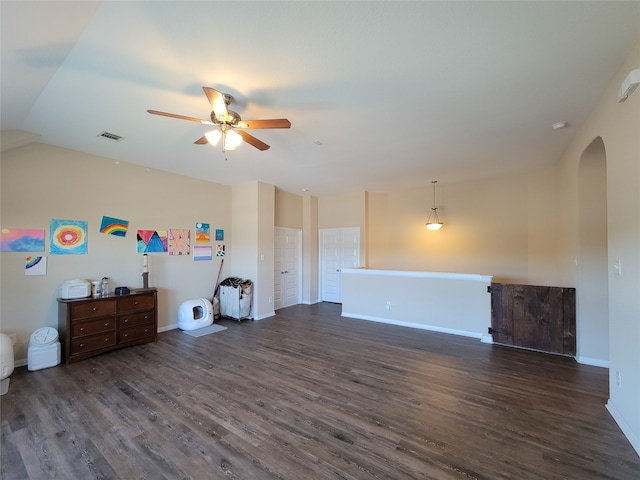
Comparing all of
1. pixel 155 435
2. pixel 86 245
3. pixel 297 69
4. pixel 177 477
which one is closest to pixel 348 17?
pixel 297 69

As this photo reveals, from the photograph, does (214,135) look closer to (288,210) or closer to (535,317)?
(288,210)

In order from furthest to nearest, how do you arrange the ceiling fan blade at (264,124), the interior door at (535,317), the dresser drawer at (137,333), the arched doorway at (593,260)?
the dresser drawer at (137,333)
the interior door at (535,317)
the arched doorway at (593,260)
the ceiling fan blade at (264,124)

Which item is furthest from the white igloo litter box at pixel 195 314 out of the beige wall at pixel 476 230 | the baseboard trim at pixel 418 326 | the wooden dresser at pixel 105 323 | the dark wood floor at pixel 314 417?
the beige wall at pixel 476 230

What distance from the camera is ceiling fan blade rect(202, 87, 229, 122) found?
6.90 feet

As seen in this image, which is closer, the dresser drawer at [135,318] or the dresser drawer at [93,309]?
the dresser drawer at [93,309]

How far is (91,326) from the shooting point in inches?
144

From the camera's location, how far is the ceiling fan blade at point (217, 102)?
210 cm

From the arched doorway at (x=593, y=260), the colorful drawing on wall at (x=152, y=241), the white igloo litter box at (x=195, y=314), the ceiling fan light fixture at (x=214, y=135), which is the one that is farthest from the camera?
the white igloo litter box at (x=195, y=314)

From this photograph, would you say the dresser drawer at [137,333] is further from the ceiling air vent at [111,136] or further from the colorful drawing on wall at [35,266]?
the ceiling air vent at [111,136]

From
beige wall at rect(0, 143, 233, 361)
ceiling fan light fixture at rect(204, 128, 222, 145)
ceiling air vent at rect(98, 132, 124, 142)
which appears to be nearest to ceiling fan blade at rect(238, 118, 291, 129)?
ceiling fan light fixture at rect(204, 128, 222, 145)

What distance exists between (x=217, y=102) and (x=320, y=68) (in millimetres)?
902

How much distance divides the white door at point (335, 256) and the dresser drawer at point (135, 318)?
429cm

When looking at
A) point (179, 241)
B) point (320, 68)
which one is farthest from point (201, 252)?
point (320, 68)

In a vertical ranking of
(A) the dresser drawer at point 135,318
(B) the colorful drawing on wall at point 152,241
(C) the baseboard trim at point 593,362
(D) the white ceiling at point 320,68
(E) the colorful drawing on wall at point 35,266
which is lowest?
(C) the baseboard trim at point 593,362
